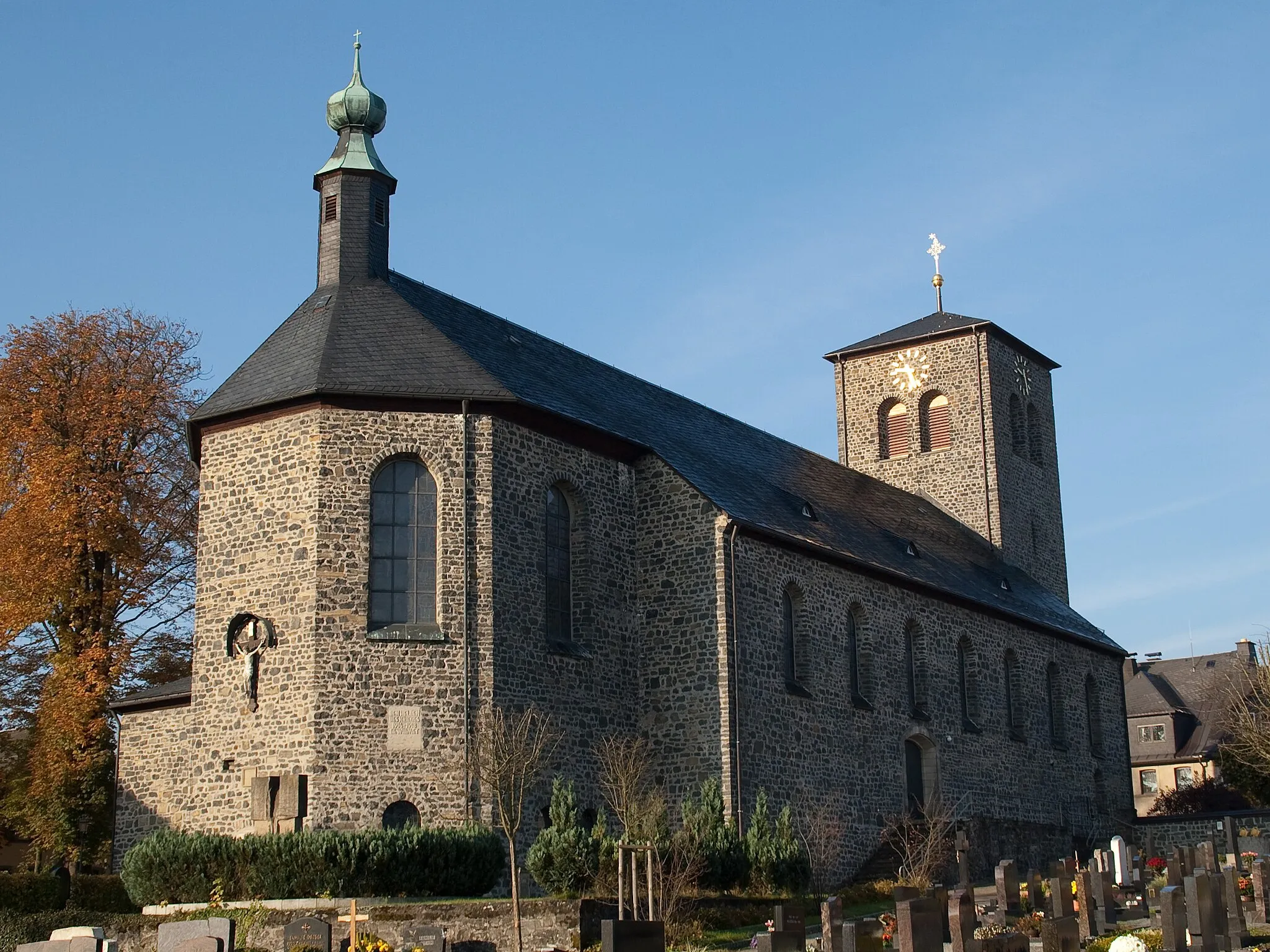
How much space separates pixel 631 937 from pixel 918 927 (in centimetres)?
265

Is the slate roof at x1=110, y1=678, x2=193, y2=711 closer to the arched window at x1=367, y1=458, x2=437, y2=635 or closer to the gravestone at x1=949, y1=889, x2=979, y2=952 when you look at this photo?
the arched window at x1=367, y1=458, x2=437, y2=635

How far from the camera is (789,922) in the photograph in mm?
18672

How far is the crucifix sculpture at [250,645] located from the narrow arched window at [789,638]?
942 centimetres

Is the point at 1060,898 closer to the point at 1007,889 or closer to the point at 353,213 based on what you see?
the point at 1007,889

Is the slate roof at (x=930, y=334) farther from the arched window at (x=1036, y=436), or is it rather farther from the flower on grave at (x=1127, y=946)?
the flower on grave at (x=1127, y=946)

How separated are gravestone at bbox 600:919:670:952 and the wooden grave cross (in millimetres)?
4244

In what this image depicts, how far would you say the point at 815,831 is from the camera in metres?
27.1

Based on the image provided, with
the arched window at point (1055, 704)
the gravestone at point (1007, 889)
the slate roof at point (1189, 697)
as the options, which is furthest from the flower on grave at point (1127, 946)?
the slate roof at point (1189, 697)

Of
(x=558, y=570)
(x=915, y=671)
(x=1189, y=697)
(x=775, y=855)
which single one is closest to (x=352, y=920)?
(x=775, y=855)

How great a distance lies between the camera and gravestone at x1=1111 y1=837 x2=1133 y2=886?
25.0m

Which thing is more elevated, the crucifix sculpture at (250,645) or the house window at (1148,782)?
the crucifix sculpture at (250,645)

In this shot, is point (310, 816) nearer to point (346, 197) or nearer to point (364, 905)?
point (364, 905)

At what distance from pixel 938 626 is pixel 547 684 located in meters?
12.0

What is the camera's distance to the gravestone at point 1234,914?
57.6ft
